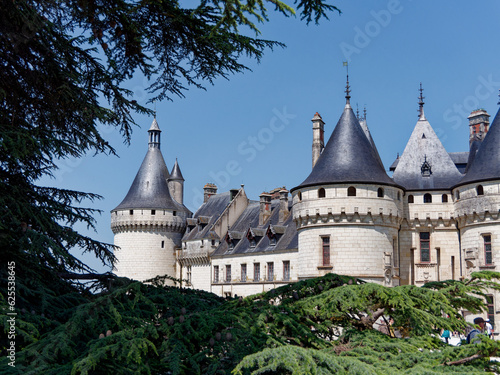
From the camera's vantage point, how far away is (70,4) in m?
5.55

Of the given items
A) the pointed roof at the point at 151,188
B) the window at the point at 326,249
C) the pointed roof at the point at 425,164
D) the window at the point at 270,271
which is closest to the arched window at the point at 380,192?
the pointed roof at the point at 425,164

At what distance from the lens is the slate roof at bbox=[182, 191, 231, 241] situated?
4000 centimetres

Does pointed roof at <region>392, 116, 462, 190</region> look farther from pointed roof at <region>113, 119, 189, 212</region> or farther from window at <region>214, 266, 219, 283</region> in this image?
pointed roof at <region>113, 119, 189, 212</region>

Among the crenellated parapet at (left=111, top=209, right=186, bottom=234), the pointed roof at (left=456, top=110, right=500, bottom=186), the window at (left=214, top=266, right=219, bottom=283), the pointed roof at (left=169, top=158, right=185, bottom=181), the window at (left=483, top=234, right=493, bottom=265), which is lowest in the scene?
the window at (left=214, top=266, right=219, bottom=283)

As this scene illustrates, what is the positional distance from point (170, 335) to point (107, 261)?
96.4 inches

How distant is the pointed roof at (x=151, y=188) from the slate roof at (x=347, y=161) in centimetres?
1799

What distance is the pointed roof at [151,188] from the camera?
4175 centimetres

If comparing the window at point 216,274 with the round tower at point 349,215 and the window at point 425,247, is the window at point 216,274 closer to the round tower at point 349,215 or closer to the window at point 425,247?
the round tower at point 349,215

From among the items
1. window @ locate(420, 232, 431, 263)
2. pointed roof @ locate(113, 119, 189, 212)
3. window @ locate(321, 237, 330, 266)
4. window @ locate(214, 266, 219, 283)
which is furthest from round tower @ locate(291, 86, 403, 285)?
pointed roof @ locate(113, 119, 189, 212)

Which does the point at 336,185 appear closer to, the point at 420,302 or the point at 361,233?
the point at 361,233

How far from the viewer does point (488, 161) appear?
25.2 meters

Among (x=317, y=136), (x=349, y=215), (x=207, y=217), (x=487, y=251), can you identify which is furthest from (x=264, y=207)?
(x=487, y=251)

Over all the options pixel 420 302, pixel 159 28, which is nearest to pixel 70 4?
pixel 159 28

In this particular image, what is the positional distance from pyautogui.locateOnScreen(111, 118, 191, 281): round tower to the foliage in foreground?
122 ft
